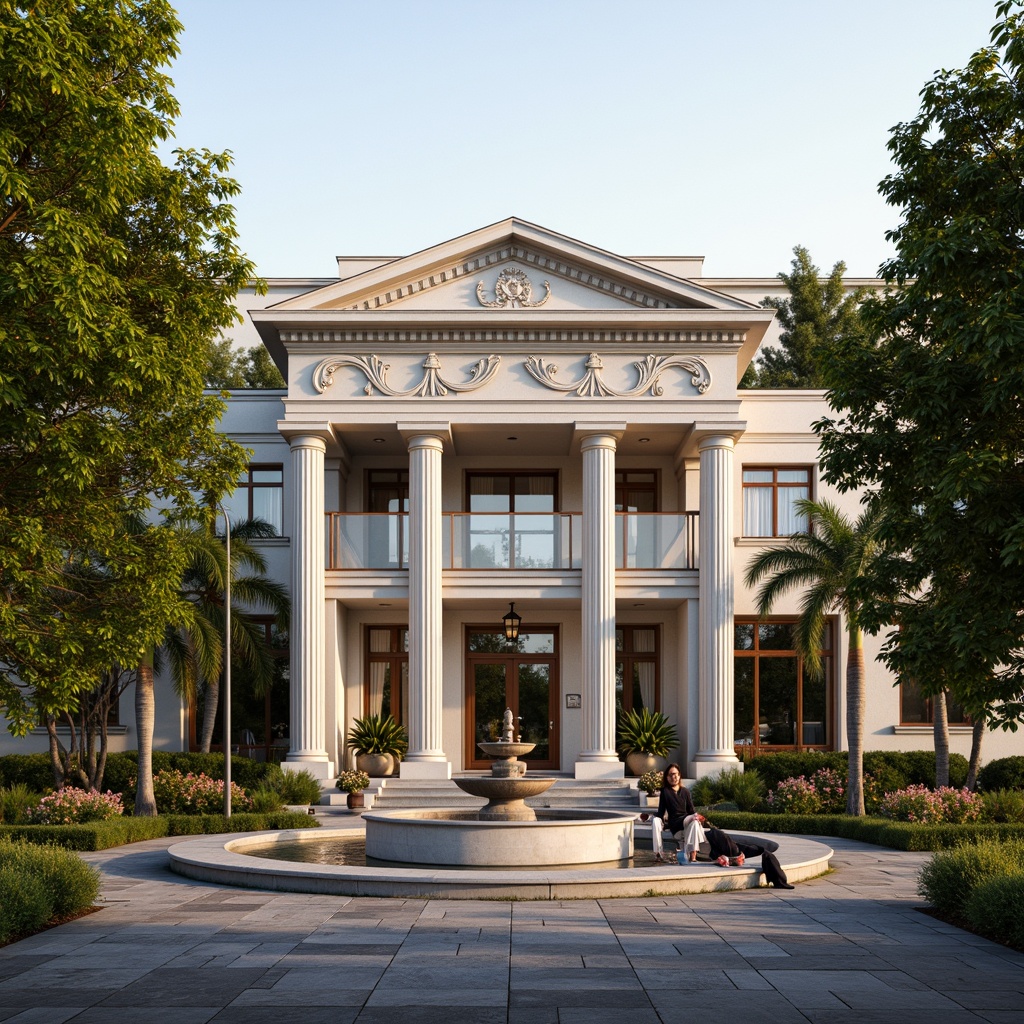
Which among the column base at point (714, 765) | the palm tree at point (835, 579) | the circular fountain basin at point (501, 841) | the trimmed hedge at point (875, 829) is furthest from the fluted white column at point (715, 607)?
the circular fountain basin at point (501, 841)

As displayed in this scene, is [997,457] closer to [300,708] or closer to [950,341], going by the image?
[950,341]

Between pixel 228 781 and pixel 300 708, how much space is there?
15.0ft

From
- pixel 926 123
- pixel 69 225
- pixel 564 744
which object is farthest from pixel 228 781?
pixel 926 123

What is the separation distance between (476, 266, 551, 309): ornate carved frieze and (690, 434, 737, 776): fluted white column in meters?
5.12

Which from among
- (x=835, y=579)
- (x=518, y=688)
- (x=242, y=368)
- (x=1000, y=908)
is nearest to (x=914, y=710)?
(x=835, y=579)

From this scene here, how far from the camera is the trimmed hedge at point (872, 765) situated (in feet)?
90.3

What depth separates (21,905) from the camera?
12070mm

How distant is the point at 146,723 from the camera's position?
25.3 metres

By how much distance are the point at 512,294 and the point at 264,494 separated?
8614 millimetres

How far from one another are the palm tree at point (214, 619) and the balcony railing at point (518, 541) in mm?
1902

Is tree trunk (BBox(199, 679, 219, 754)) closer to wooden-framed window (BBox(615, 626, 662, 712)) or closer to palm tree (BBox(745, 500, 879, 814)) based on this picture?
wooden-framed window (BBox(615, 626, 662, 712))

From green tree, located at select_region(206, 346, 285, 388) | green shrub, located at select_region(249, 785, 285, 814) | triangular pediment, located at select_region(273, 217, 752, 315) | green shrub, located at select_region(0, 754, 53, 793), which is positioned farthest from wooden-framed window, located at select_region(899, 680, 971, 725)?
green tree, located at select_region(206, 346, 285, 388)

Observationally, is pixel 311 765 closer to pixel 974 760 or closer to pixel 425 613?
pixel 425 613

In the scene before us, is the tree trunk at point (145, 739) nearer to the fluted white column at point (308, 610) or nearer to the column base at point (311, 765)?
the column base at point (311, 765)
